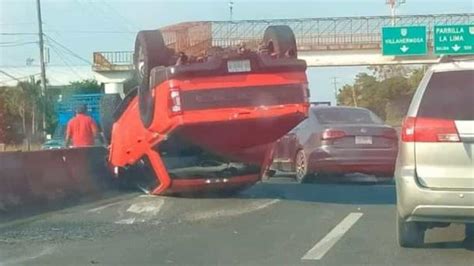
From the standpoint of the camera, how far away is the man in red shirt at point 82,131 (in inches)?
698

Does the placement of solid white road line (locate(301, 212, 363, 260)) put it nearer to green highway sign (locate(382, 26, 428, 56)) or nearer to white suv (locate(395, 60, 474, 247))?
white suv (locate(395, 60, 474, 247))

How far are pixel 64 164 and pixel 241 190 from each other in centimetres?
276

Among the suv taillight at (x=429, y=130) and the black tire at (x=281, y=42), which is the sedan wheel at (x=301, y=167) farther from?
the suv taillight at (x=429, y=130)

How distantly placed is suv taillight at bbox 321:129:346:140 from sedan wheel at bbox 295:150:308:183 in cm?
67

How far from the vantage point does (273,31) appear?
13133 mm

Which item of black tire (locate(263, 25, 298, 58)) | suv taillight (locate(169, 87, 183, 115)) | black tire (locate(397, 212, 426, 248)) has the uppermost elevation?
black tire (locate(263, 25, 298, 58))

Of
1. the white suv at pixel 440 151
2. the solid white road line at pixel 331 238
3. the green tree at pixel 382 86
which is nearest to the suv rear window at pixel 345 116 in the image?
the solid white road line at pixel 331 238

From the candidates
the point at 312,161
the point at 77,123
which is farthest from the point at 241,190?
the point at 77,123

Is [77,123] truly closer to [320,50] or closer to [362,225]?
[362,225]

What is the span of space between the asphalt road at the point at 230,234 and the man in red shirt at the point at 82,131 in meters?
3.59

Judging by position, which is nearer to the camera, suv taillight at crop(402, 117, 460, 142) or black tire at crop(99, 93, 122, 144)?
suv taillight at crop(402, 117, 460, 142)

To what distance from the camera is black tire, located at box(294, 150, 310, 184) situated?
1689 centimetres

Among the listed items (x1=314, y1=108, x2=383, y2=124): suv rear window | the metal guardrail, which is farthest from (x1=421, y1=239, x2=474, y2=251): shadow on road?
the metal guardrail

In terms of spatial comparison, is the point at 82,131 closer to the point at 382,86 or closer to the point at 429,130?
the point at 429,130
